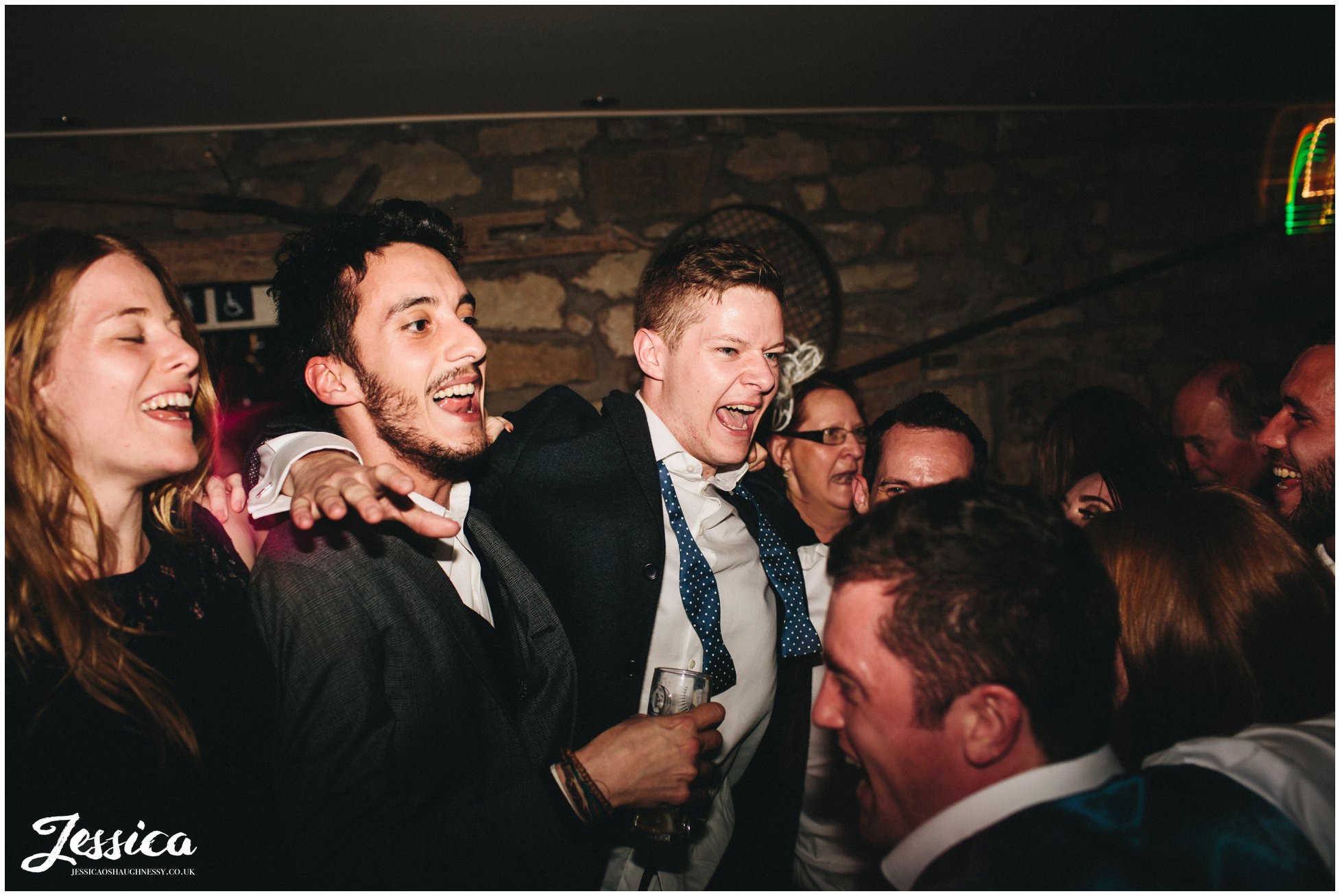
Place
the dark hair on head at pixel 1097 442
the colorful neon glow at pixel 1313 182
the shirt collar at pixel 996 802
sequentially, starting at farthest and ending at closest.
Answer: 1. the colorful neon glow at pixel 1313 182
2. the dark hair on head at pixel 1097 442
3. the shirt collar at pixel 996 802

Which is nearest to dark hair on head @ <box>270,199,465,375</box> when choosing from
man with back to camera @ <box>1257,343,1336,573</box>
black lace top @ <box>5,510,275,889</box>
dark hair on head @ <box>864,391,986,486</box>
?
black lace top @ <box>5,510,275,889</box>

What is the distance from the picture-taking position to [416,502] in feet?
5.29

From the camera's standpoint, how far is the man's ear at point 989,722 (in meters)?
1.13

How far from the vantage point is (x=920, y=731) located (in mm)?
1183

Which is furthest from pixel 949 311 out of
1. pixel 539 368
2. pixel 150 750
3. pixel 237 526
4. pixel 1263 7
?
pixel 150 750

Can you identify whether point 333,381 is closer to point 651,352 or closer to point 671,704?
point 651,352

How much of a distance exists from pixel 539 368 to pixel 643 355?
1660 mm

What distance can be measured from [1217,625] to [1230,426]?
7.08ft

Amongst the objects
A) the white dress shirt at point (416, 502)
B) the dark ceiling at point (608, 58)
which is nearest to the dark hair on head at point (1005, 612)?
the white dress shirt at point (416, 502)

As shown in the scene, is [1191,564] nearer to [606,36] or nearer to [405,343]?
[405,343]

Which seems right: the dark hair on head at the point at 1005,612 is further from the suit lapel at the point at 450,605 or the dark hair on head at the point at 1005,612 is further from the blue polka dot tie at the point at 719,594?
the suit lapel at the point at 450,605

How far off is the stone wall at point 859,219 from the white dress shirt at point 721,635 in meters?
1.74

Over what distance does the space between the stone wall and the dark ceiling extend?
0.56 feet

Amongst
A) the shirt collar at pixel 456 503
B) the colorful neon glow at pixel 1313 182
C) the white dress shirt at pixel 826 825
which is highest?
the colorful neon glow at pixel 1313 182
